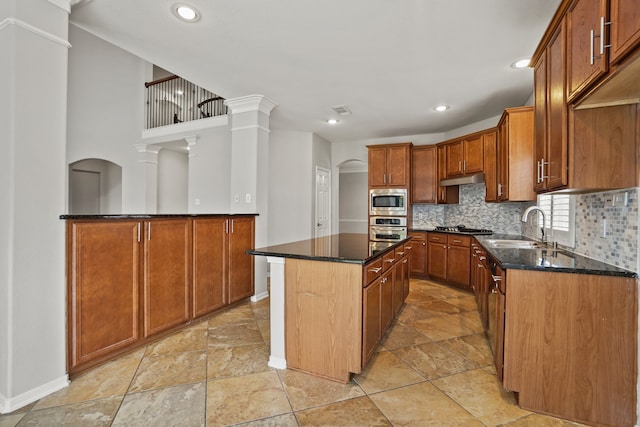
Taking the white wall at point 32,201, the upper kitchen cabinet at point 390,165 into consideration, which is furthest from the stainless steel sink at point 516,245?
the white wall at point 32,201

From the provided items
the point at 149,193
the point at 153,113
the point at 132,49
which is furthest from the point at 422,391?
the point at 153,113

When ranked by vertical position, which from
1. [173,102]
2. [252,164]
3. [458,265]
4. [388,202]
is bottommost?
[458,265]

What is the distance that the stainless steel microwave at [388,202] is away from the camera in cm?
518

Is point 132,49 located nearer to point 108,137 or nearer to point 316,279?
point 316,279

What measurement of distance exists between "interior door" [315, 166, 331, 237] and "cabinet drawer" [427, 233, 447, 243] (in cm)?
203

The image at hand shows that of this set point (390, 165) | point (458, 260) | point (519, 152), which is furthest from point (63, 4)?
point (458, 260)

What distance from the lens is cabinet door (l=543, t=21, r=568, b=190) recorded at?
173 centimetres

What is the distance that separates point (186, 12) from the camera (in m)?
2.14

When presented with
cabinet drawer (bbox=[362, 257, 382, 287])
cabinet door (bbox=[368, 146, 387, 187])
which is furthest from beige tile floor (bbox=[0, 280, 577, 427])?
cabinet door (bbox=[368, 146, 387, 187])

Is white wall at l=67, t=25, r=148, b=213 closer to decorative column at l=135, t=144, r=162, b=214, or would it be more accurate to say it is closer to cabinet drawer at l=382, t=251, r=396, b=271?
decorative column at l=135, t=144, r=162, b=214

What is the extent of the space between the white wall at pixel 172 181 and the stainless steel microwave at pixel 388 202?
452 centimetres

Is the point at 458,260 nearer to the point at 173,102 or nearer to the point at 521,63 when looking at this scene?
the point at 521,63

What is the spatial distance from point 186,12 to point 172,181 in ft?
17.5

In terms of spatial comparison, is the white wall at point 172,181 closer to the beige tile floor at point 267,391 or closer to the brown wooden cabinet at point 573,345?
the beige tile floor at point 267,391
